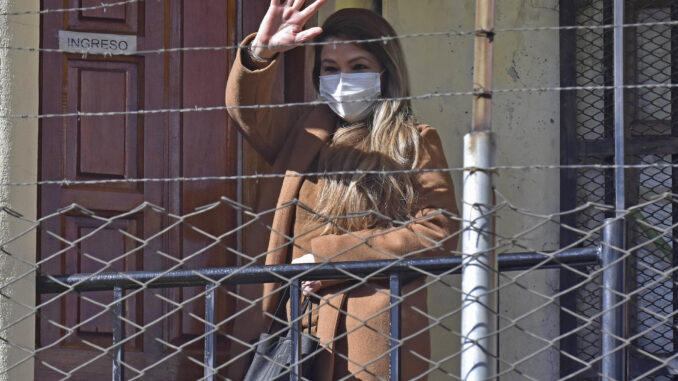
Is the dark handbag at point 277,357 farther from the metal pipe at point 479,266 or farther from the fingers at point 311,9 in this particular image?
the fingers at point 311,9

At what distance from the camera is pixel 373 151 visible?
145 inches

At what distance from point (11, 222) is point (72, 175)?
1.35 meters

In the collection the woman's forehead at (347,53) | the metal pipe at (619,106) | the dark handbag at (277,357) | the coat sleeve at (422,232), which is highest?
the woman's forehead at (347,53)

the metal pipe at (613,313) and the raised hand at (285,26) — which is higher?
the raised hand at (285,26)

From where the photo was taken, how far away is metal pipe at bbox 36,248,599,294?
2.86 m

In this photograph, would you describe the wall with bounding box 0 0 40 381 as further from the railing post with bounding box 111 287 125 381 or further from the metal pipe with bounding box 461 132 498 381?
the metal pipe with bounding box 461 132 498 381

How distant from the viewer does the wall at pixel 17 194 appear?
2.98 meters

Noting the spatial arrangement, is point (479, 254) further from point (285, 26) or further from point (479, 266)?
point (285, 26)

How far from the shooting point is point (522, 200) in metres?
4.66

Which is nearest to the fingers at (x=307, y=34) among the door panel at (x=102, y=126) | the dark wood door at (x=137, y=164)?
the dark wood door at (x=137, y=164)

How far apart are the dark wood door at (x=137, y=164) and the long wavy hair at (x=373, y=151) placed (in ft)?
2.58

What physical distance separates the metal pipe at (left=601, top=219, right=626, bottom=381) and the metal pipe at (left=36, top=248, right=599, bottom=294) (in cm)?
8

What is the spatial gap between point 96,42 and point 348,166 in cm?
140

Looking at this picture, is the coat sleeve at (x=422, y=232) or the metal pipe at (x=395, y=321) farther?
the coat sleeve at (x=422, y=232)
